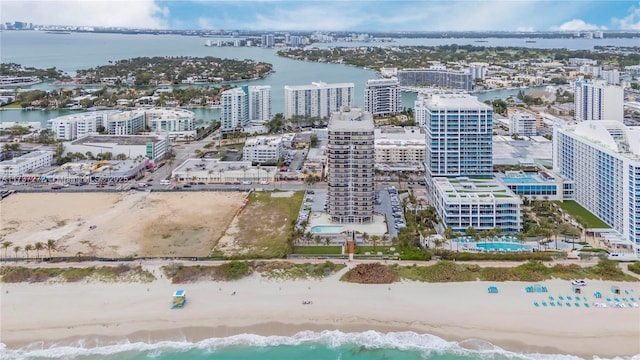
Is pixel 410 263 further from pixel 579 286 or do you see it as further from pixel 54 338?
pixel 54 338

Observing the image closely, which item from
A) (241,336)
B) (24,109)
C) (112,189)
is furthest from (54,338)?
(24,109)

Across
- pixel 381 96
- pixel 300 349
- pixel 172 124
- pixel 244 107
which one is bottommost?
pixel 300 349

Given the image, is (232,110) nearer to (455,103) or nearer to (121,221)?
(121,221)

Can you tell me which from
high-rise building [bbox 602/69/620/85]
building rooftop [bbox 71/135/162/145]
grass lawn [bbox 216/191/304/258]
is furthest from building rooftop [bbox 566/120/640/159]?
high-rise building [bbox 602/69/620/85]

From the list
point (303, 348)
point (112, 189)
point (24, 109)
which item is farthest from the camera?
point (24, 109)

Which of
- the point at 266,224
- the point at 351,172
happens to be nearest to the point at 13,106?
the point at 266,224

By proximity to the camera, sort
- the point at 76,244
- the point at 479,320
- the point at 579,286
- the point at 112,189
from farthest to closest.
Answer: the point at 112,189
the point at 76,244
the point at 579,286
the point at 479,320
